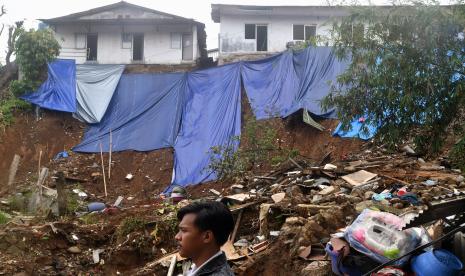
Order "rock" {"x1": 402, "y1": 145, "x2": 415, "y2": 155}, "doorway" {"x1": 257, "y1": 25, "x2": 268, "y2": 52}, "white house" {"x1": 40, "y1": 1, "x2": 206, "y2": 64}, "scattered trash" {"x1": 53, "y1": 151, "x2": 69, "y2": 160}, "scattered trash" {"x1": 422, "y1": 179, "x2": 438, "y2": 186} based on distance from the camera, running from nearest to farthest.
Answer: "scattered trash" {"x1": 422, "y1": 179, "x2": 438, "y2": 186}, "rock" {"x1": 402, "y1": 145, "x2": 415, "y2": 155}, "scattered trash" {"x1": 53, "y1": 151, "x2": 69, "y2": 160}, "doorway" {"x1": 257, "y1": 25, "x2": 268, "y2": 52}, "white house" {"x1": 40, "y1": 1, "x2": 206, "y2": 64}

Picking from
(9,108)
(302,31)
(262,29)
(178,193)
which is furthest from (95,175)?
(302,31)

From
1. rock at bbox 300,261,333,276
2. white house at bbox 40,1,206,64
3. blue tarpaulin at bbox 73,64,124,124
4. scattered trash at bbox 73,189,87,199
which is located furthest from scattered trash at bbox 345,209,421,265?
white house at bbox 40,1,206,64

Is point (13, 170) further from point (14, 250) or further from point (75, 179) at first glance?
point (14, 250)

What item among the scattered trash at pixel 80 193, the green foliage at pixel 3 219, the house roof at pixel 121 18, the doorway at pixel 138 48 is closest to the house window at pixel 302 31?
the house roof at pixel 121 18

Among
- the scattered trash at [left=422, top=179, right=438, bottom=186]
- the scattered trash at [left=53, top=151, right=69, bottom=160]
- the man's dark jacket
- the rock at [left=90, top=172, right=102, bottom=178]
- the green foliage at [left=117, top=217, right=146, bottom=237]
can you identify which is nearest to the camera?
the man's dark jacket

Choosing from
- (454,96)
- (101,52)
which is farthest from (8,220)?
(101,52)

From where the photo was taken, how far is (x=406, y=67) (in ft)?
16.7

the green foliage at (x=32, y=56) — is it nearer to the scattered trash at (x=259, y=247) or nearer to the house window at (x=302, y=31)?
the house window at (x=302, y=31)

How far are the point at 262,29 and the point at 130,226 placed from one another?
14815mm

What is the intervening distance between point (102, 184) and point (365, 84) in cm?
1092

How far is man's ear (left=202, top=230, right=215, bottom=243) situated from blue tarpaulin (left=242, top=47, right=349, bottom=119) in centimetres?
1174

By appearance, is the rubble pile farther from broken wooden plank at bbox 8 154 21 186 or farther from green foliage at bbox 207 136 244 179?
broken wooden plank at bbox 8 154 21 186

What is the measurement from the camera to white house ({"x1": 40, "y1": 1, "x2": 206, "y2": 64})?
21094 mm

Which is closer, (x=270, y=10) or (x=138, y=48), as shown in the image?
(x=270, y=10)
